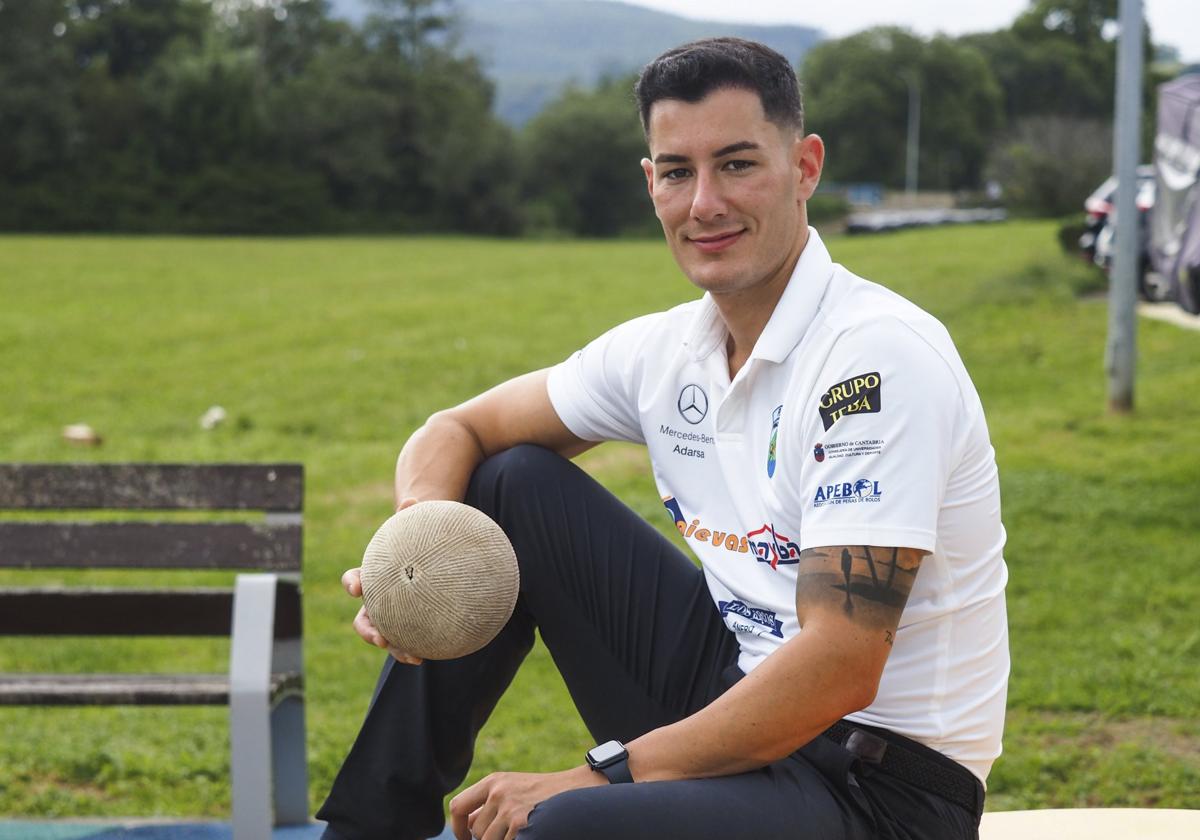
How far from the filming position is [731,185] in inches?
109

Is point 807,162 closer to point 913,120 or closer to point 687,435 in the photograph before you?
point 687,435

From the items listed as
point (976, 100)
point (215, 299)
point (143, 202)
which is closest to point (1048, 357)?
point (215, 299)

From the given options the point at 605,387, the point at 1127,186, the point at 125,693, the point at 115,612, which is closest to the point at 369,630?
the point at 605,387

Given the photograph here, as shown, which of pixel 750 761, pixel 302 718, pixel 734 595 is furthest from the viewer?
pixel 302 718

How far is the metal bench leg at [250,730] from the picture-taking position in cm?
353

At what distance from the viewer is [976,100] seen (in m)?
101

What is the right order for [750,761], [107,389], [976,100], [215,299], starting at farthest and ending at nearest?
1. [976,100]
2. [215,299]
3. [107,389]
4. [750,761]

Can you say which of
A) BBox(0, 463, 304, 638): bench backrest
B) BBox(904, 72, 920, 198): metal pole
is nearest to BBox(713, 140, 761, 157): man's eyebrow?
BBox(0, 463, 304, 638): bench backrest

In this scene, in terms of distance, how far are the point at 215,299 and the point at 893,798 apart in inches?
748

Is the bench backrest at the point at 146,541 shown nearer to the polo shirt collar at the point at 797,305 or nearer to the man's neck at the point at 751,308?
the man's neck at the point at 751,308

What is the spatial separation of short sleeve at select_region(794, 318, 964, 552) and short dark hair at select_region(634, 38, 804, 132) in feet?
1.85

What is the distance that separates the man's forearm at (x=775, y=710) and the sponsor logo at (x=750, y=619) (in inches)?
11.7

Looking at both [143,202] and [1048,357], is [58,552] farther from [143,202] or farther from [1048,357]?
[143,202]

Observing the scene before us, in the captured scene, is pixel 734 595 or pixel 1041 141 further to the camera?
pixel 1041 141
